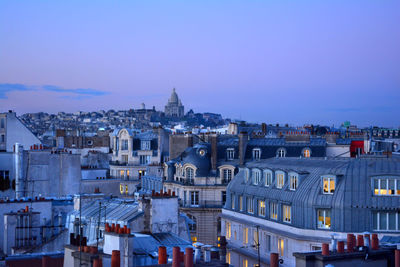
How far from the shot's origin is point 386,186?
35656 millimetres

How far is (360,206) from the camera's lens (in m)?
35.2

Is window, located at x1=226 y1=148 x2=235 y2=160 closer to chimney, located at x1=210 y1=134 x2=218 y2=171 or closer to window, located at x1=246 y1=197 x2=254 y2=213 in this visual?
chimney, located at x1=210 y1=134 x2=218 y2=171

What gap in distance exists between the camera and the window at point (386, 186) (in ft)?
116

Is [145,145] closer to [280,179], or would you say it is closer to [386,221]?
[280,179]

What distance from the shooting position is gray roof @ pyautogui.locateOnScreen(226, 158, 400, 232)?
35281 mm

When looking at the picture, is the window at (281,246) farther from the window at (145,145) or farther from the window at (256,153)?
the window at (145,145)

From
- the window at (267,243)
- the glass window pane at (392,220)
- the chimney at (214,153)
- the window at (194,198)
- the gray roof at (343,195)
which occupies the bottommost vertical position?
the window at (267,243)

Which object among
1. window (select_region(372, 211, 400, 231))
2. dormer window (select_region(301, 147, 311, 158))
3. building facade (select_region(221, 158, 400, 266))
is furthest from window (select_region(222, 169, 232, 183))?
window (select_region(372, 211, 400, 231))

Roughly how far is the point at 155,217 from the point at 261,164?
586 inches

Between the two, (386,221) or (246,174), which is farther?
(246,174)

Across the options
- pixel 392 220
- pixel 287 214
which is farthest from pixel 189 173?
pixel 392 220

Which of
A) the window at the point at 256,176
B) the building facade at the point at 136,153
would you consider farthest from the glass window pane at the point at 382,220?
the building facade at the point at 136,153

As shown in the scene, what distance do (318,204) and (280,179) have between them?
4621 millimetres

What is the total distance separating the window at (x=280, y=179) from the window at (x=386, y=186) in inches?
227
